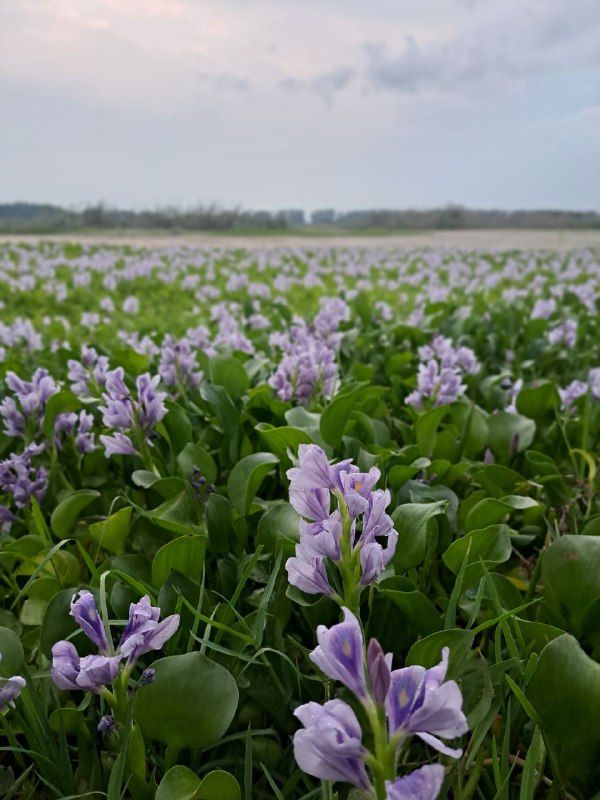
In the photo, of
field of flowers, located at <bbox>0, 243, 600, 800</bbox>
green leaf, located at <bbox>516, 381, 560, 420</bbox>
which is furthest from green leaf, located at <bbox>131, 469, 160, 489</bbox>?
green leaf, located at <bbox>516, 381, 560, 420</bbox>

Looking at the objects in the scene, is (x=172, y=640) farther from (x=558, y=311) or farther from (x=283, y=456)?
(x=558, y=311)

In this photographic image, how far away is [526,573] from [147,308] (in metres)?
6.62

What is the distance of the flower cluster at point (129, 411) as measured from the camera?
72.7 inches

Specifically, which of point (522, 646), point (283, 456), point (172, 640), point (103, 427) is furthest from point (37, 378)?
point (522, 646)

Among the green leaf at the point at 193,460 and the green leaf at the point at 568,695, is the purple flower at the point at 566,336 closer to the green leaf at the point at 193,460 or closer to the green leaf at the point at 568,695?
the green leaf at the point at 193,460

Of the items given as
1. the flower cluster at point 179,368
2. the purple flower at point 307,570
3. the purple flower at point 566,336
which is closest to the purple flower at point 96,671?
the purple flower at point 307,570

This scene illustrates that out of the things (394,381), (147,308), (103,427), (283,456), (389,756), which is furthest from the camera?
(147,308)

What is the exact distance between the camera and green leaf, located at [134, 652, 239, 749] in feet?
3.61

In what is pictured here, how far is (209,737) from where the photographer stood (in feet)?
3.73

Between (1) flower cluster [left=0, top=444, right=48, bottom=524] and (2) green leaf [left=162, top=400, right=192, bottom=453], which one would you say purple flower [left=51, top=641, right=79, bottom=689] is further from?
(2) green leaf [left=162, top=400, right=192, bottom=453]

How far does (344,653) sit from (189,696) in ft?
1.48

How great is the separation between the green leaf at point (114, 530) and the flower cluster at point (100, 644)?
2.35 ft

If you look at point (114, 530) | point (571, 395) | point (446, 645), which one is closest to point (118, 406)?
point (114, 530)

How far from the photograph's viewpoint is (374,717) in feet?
2.44
